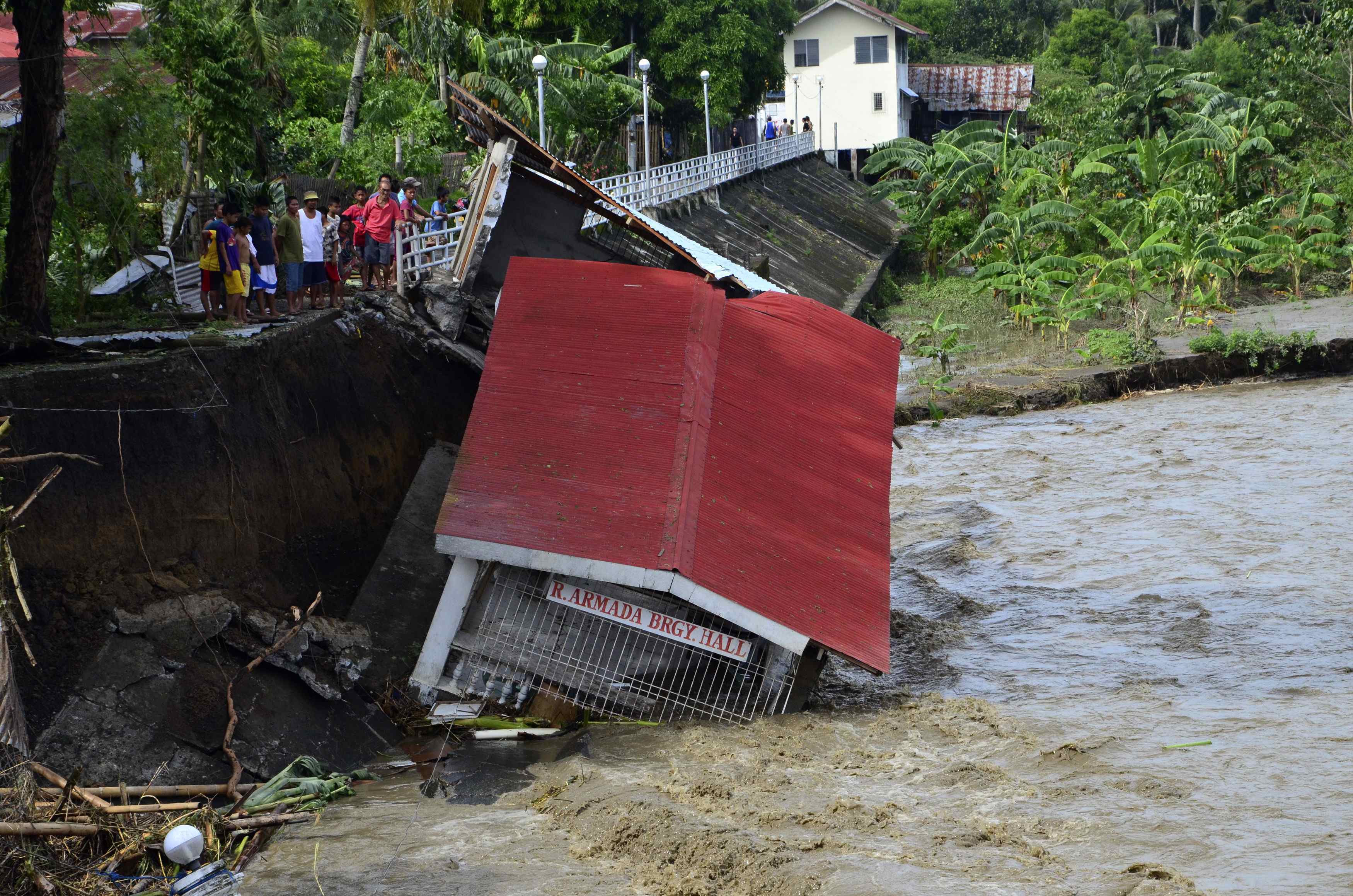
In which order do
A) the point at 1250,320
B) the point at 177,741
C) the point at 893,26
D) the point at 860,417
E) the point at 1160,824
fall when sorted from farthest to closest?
the point at 893,26, the point at 1250,320, the point at 860,417, the point at 177,741, the point at 1160,824

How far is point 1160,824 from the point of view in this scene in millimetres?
7695

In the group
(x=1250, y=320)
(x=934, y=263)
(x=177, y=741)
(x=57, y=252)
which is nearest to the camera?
(x=177, y=741)

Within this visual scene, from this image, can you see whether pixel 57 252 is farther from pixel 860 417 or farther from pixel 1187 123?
pixel 1187 123

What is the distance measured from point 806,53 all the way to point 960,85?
9.75 metres

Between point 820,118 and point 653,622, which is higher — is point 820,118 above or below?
above

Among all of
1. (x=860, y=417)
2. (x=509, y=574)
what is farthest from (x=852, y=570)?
(x=509, y=574)

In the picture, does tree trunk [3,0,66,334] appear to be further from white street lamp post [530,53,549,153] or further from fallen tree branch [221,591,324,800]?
white street lamp post [530,53,549,153]

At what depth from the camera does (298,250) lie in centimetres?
1391

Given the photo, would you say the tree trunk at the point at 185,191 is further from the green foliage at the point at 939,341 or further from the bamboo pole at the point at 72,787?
the green foliage at the point at 939,341

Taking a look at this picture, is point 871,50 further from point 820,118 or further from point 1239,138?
point 1239,138

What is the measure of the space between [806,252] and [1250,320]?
1297 centimetres

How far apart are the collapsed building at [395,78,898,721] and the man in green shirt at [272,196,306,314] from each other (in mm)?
3475

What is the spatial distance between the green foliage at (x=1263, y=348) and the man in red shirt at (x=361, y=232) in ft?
52.3

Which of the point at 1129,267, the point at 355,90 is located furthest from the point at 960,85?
the point at 355,90
